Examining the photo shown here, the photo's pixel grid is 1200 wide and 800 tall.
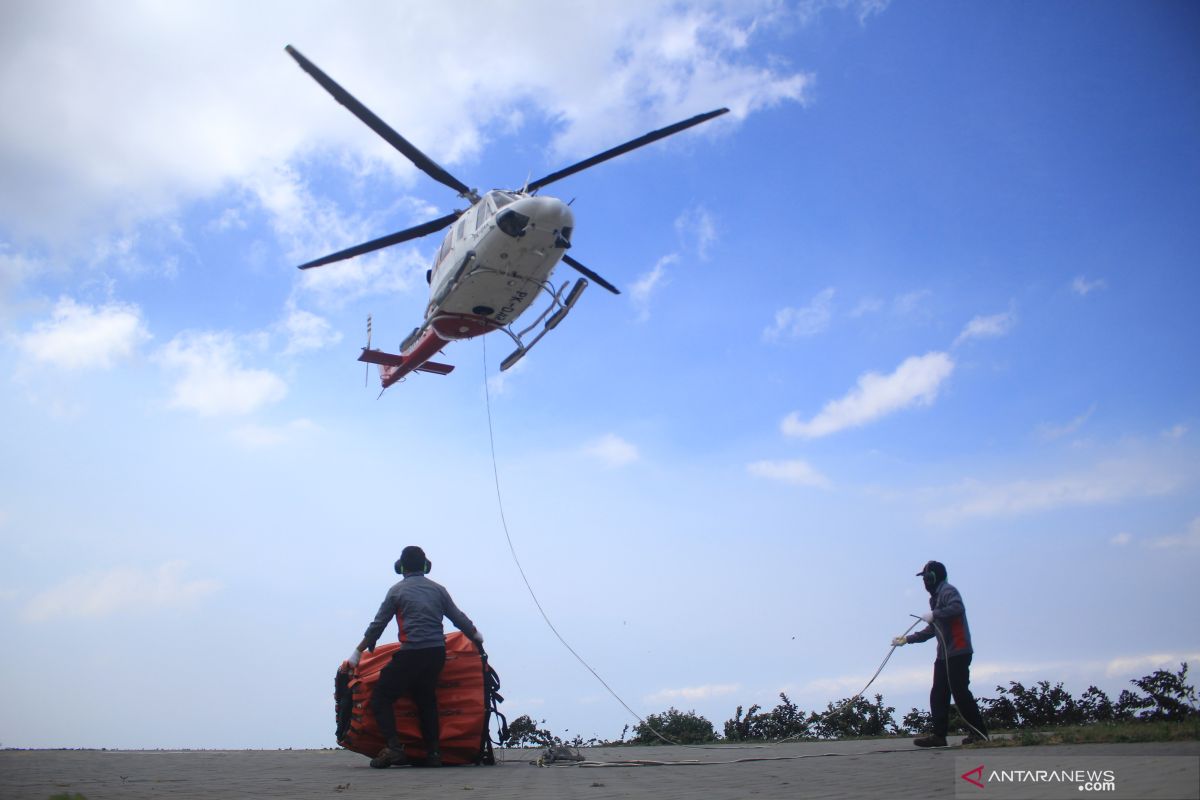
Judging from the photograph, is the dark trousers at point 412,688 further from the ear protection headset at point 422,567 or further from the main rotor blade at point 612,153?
the main rotor blade at point 612,153

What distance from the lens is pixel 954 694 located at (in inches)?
327

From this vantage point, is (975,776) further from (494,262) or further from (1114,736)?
(494,262)

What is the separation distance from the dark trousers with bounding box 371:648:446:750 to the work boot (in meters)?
0.09

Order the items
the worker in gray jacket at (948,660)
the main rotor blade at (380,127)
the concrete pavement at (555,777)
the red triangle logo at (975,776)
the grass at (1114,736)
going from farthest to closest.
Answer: the main rotor blade at (380,127) < the worker in gray jacket at (948,660) < the grass at (1114,736) < the concrete pavement at (555,777) < the red triangle logo at (975,776)

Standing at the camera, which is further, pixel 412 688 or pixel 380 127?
pixel 380 127

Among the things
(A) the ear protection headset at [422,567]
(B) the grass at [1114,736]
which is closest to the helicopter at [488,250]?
(A) the ear protection headset at [422,567]

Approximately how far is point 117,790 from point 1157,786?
5834mm

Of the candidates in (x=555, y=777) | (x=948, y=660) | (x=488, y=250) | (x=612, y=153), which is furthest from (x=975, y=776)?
(x=612, y=153)

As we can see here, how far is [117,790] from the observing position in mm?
5086

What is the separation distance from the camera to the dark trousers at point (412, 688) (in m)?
7.41

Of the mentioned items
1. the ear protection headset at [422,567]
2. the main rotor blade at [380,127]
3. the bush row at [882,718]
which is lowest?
the bush row at [882,718]

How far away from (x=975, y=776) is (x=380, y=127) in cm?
1670

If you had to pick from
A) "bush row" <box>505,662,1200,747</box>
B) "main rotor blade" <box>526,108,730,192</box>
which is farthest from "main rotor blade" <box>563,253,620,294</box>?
"bush row" <box>505,662,1200,747</box>

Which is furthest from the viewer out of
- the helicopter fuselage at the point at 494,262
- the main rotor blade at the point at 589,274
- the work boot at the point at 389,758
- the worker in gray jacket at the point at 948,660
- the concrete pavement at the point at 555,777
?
the main rotor blade at the point at 589,274
